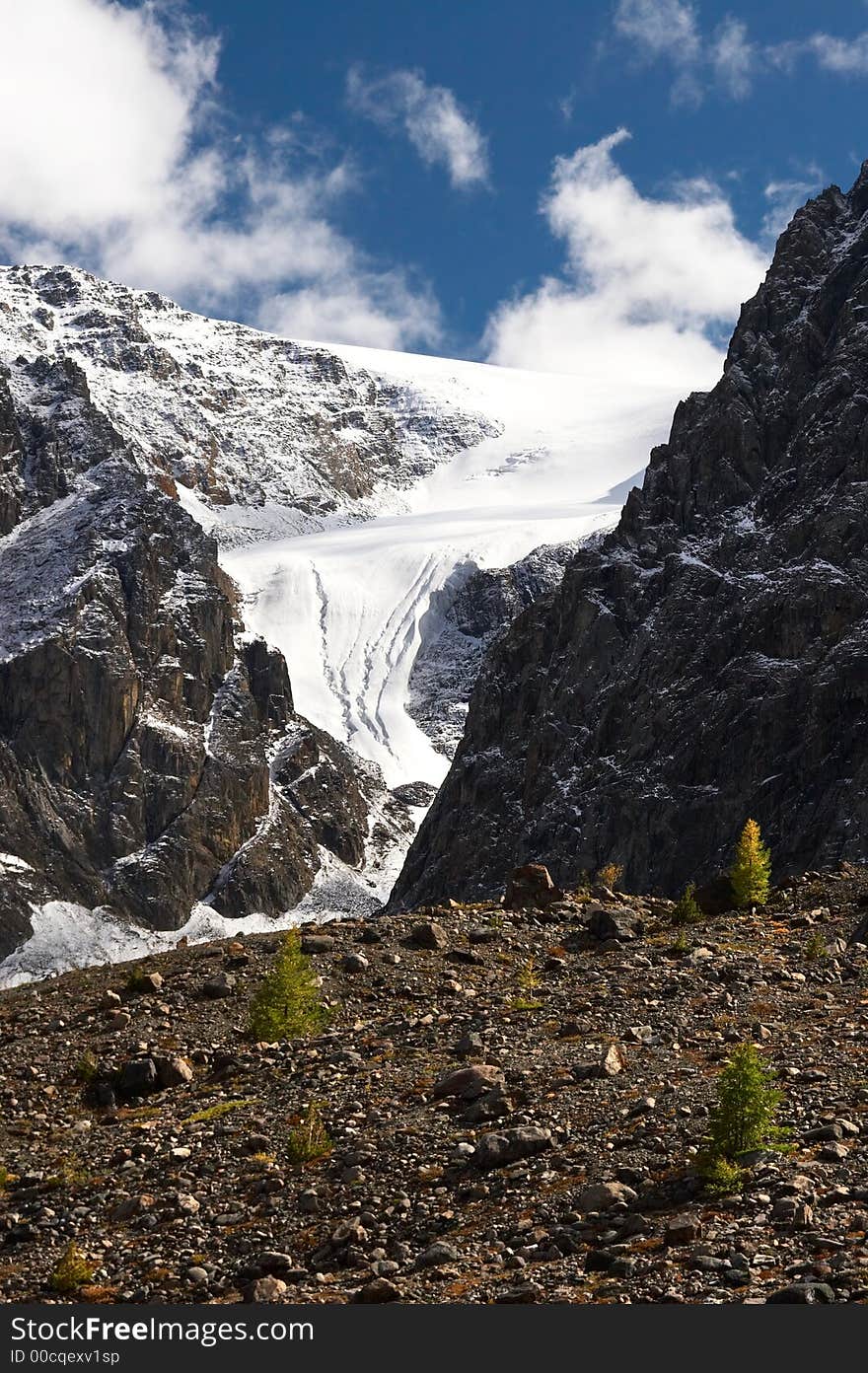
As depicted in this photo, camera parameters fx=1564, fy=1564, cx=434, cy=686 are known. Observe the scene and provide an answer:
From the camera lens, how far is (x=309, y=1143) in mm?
23828

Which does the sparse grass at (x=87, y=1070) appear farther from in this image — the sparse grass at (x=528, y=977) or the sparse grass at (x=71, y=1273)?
the sparse grass at (x=528, y=977)

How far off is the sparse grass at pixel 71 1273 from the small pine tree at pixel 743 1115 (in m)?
8.35

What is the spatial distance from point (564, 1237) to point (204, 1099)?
→ 9981mm

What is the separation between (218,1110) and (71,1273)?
6.56m

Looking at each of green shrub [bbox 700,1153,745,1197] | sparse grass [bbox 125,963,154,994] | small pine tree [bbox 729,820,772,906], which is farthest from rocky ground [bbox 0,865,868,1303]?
small pine tree [bbox 729,820,772,906]

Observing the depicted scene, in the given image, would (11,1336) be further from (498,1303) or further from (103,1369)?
(498,1303)

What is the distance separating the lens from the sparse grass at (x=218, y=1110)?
26.3 m

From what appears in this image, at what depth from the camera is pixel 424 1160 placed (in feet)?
75.0

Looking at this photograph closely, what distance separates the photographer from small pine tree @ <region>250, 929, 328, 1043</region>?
1185 inches

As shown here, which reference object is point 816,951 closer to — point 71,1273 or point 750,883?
point 750,883

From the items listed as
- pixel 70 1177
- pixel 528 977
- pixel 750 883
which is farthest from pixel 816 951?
pixel 70 1177

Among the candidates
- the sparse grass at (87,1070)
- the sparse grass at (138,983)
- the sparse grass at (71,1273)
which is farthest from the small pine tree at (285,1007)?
the sparse grass at (71,1273)

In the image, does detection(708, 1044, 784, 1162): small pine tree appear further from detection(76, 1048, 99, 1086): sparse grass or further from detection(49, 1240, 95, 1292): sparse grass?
detection(76, 1048, 99, 1086): sparse grass

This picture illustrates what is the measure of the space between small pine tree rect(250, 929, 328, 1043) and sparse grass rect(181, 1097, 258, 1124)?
117 inches
